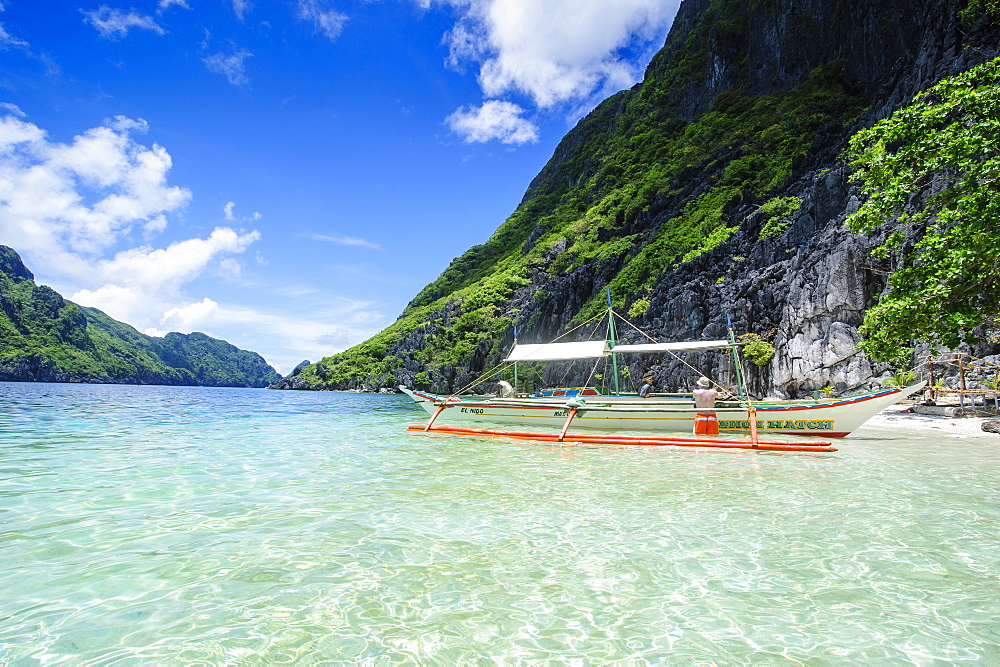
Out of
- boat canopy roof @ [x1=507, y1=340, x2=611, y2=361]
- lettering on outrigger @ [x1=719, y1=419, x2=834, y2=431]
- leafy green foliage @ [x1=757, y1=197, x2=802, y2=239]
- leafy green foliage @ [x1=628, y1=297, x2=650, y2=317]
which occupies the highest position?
leafy green foliage @ [x1=757, y1=197, x2=802, y2=239]

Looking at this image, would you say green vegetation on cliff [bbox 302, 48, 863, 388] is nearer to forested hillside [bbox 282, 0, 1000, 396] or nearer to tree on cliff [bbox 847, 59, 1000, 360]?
forested hillside [bbox 282, 0, 1000, 396]

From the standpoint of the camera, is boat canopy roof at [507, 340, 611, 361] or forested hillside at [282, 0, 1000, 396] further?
forested hillside at [282, 0, 1000, 396]

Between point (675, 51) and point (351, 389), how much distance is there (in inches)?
4449

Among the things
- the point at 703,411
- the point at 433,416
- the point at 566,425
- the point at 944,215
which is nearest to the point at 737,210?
the point at 703,411

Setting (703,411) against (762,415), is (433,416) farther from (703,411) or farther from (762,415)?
(762,415)

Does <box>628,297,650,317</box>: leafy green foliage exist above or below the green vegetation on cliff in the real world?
below

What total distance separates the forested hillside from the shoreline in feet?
16.2

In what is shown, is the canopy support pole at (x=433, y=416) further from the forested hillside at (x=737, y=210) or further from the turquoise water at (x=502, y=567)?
the forested hillside at (x=737, y=210)

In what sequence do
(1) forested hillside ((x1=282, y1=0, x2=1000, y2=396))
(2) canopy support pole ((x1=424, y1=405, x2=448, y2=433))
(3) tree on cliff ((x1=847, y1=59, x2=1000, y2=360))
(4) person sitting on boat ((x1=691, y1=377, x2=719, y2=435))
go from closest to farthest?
(3) tree on cliff ((x1=847, y1=59, x2=1000, y2=360))
(4) person sitting on boat ((x1=691, y1=377, x2=719, y2=435))
(2) canopy support pole ((x1=424, y1=405, x2=448, y2=433))
(1) forested hillside ((x1=282, y1=0, x2=1000, y2=396))

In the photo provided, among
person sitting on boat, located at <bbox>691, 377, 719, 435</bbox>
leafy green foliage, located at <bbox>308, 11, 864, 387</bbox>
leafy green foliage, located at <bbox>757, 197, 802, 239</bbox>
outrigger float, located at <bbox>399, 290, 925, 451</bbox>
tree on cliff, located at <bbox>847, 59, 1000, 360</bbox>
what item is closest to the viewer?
tree on cliff, located at <bbox>847, 59, 1000, 360</bbox>

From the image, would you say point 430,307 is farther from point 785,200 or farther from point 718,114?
point 785,200

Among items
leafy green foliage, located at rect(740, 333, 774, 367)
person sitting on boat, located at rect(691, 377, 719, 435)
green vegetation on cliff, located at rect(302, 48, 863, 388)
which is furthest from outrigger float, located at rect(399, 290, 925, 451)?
green vegetation on cliff, located at rect(302, 48, 863, 388)

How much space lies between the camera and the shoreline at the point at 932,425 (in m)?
19.3

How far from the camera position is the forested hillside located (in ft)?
132
